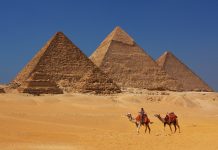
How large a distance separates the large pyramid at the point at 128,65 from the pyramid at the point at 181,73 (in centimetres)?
664

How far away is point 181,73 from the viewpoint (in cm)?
8088

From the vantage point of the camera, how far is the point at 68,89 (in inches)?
1788

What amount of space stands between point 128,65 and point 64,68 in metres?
20.7

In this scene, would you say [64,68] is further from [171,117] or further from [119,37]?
[171,117]

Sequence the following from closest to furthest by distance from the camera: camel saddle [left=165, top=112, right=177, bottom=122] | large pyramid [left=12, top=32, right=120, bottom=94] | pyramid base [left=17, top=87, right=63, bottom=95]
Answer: camel saddle [left=165, top=112, right=177, bottom=122] → pyramid base [left=17, top=87, right=63, bottom=95] → large pyramid [left=12, top=32, right=120, bottom=94]

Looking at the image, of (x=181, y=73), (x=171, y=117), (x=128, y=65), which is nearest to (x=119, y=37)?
(x=128, y=65)

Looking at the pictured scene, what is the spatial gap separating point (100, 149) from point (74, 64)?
42532 millimetres

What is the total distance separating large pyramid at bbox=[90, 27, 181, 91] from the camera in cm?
6894

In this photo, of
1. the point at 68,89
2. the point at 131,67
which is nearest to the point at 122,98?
the point at 68,89

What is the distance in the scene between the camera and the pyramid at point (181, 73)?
260 feet

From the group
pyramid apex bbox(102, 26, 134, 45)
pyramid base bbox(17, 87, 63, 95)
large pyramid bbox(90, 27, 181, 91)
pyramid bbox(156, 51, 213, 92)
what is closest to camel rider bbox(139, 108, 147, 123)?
pyramid base bbox(17, 87, 63, 95)

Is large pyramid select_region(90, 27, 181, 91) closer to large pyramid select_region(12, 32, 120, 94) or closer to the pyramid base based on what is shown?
large pyramid select_region(12, 32, 120, 94)

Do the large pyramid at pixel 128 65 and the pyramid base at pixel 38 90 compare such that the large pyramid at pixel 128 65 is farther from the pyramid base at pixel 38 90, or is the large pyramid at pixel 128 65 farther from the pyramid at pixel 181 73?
the pyramid base at pixel 38 90

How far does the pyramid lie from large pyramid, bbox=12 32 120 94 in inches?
1109
